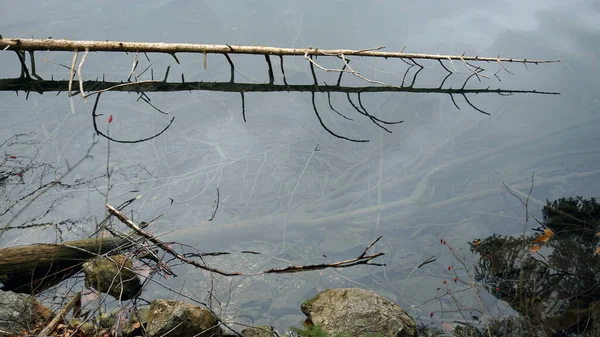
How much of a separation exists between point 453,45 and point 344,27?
57.7 inches

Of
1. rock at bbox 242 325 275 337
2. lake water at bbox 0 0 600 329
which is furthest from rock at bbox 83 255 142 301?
rock at bbox 242 325 275 337

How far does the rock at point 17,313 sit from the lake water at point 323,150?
0.93m

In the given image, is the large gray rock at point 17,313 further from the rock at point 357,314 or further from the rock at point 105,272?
the rock at point 357,314

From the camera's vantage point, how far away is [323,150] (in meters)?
5.77

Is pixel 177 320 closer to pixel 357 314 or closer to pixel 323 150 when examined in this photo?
pixel 357 314

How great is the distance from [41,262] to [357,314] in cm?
227

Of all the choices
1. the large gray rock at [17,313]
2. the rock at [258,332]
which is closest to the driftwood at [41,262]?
the large gray rock at [17,313]

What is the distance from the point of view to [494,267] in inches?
178

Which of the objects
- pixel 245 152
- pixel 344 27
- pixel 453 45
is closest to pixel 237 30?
pixel 344 27

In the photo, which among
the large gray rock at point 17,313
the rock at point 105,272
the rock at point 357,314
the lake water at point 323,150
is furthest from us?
the lake water at point 323,150

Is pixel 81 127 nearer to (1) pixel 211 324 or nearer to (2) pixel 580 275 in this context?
(1) pixel 211 324

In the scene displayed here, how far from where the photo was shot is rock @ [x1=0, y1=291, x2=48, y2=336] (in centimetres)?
325

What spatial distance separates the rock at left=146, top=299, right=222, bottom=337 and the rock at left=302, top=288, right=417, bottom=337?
764 millimetres

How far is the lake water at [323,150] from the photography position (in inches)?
190
